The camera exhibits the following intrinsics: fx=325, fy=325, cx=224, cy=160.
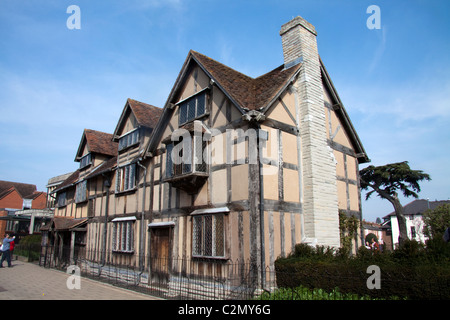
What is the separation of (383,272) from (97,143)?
20.6 m

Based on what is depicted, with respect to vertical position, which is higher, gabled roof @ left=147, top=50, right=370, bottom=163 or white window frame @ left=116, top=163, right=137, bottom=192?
gabled roof @ left=147, top=50, right=370, bottom=163

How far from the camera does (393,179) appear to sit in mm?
31984

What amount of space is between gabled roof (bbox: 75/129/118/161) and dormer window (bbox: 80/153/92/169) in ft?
1.83

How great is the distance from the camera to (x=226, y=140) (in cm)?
1168

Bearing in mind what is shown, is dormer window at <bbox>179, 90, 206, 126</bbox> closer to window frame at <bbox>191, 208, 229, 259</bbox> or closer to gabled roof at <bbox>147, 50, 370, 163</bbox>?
gabled roof at <bbox>147, 50, 370, 163</bbox>

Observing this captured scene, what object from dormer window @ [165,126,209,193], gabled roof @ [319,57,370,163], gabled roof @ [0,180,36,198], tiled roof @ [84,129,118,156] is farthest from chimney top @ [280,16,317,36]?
gabled roof @ [0,180,36,198]

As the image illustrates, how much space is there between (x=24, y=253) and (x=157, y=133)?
19.7m

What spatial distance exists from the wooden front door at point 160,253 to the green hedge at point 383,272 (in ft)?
18.8

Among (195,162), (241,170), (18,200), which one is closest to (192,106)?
(195,162)

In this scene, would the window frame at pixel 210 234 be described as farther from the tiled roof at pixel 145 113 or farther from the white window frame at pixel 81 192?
the white window frame at pixel 81 192

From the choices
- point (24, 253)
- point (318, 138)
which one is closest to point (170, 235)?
point (318, 138)

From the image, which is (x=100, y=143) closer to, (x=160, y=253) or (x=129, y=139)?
(x=129, y=139)

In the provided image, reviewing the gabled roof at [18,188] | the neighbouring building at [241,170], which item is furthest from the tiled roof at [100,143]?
the gabled roof at [18,188]

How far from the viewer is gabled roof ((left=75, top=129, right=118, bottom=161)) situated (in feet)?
75.3
